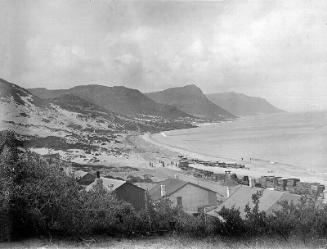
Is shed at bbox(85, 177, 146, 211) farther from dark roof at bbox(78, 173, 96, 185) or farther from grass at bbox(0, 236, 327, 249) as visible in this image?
grass at bbox(0, 236, 327, 249)

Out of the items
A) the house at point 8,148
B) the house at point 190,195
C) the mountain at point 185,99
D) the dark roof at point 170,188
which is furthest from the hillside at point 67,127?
the mountain at point 185,99

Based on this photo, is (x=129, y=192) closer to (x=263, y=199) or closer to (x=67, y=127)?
(x=263, y=199)

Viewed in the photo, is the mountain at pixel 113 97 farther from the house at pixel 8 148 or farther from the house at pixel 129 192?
the house at pixel 8 148

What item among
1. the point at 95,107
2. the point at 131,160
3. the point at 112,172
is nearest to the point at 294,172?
the point at 131,160

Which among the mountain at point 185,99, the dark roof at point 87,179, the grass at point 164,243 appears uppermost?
the mountain at point 185,99

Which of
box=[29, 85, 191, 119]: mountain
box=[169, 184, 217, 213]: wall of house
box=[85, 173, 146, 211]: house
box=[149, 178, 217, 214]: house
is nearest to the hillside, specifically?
box=[29, 85, 191, 119]: mountain

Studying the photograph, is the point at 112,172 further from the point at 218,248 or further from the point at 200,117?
the point at 200,117
